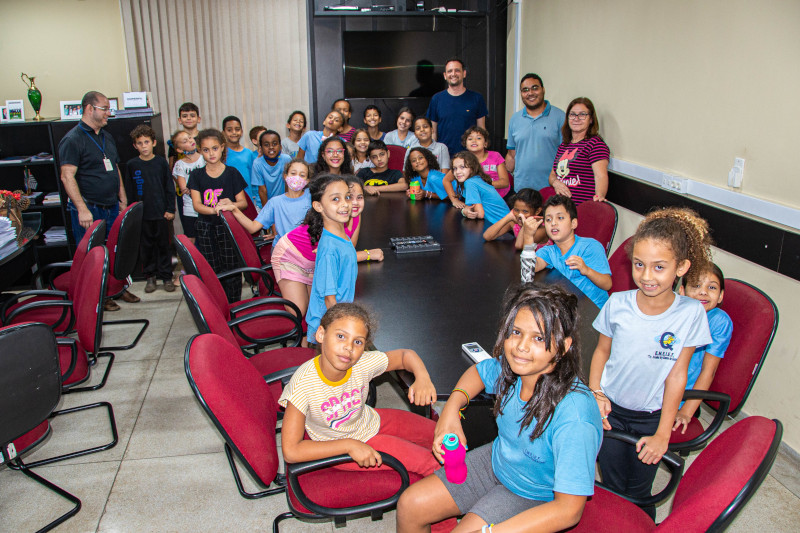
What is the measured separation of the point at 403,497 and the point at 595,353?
31.5 inches

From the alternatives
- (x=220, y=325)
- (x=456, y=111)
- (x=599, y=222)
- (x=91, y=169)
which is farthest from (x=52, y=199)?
(x=599, y=222)

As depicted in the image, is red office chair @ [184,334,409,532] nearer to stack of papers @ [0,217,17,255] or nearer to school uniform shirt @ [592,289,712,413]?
school uniform shirt @ [592,289,712,413]

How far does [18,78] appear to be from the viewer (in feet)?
21.8

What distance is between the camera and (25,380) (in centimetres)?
220

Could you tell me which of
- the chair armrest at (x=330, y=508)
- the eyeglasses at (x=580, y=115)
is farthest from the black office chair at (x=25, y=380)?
the eyeglasses at (x=580, y=115)

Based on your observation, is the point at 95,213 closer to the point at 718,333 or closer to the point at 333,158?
the point at 333,158

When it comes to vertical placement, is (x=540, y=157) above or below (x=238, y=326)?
above

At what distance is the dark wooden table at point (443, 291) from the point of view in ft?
7.21

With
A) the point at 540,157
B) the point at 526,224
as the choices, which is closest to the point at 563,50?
the point at 540,157

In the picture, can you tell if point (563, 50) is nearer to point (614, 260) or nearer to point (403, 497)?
point (614, 260)

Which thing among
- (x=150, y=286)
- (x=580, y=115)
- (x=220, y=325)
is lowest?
(x=150, y=286)

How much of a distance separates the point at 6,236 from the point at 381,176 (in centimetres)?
278

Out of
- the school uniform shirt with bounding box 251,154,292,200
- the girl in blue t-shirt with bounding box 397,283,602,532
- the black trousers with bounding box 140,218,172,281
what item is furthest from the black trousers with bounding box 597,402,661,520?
the black trousers with bounding box 140,218,172,281

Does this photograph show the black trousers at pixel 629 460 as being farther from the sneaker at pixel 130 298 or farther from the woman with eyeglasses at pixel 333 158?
the sneaker at pixel 130 298
